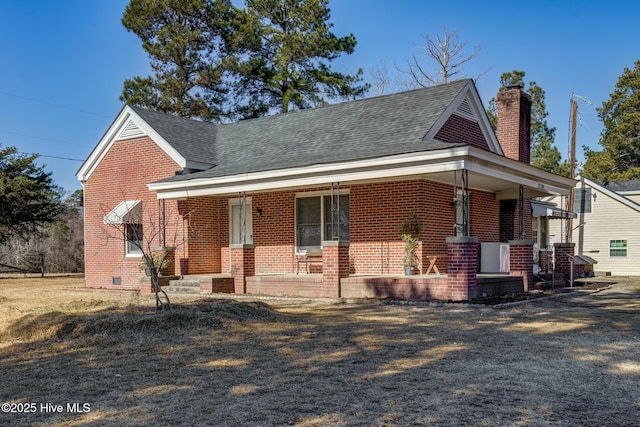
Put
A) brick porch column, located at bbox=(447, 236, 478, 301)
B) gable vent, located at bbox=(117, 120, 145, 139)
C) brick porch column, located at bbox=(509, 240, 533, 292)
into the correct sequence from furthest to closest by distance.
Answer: gable vent, located at bbox=(117, 120, 145, 139) < brick porch column, located at bbox=(509, 240, 533, 292) < brick porch column, located at bbox=(447, 236, 478, 301)

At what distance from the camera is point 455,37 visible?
34.2 meters

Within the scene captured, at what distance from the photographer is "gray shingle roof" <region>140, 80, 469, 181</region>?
49.1 ft

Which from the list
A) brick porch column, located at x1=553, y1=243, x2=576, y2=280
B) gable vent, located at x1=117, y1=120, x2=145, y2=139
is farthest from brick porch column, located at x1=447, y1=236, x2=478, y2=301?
gable vent, located at x1=117, y1=120, x2=145, y2=139

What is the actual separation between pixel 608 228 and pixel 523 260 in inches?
640

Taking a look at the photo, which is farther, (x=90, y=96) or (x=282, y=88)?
(x=90, y=96)

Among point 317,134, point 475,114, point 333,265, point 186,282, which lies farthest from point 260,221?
point 475,114

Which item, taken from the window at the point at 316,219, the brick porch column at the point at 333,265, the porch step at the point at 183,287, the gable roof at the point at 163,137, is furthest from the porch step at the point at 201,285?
the gable roof at the point at 163,137

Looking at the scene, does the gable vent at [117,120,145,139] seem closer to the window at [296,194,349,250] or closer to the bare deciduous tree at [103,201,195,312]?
the bare deciduous tree at [103,201,195,312]

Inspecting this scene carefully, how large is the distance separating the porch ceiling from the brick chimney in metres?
1.62

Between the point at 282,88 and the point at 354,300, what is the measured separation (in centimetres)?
2432

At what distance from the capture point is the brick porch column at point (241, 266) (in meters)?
15.6

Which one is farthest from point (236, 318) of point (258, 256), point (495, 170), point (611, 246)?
point (611, 246)

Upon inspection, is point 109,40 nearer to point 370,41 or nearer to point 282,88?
point 282,88

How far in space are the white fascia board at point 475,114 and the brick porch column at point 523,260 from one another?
3.36 meters
